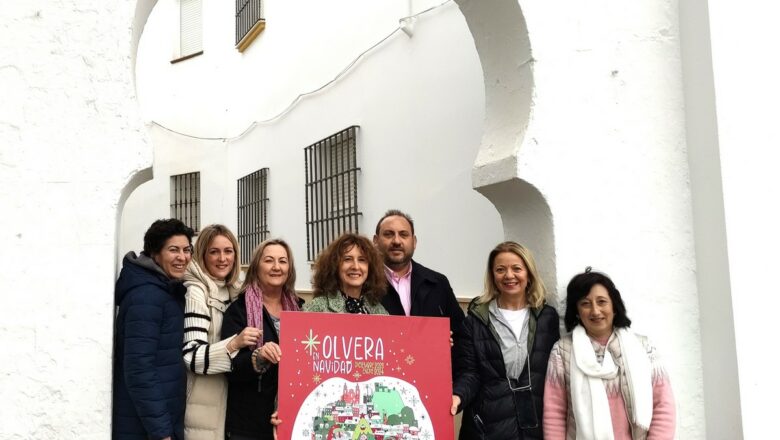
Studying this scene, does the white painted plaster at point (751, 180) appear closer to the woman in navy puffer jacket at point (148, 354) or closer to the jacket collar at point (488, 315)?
the jacket collar at point (488, 315)

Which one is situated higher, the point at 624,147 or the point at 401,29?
the point at 401,29

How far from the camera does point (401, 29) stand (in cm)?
735

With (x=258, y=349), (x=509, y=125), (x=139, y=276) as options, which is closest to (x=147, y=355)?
(x=139, y=276)

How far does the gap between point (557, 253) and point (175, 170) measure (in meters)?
11.3

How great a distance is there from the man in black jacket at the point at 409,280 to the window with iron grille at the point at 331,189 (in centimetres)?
436

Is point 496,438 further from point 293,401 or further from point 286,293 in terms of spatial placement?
point 286,293

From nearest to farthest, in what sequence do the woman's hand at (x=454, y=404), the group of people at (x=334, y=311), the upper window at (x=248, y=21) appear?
the group of people at (x=334, y=311)
the woman's hand at (x=454, y=404)
the upper window at (x=248, y=21)

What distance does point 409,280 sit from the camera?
3.94 metres

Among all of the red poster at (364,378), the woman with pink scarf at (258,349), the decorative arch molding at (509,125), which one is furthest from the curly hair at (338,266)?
the decorative arch molding at (509,125)

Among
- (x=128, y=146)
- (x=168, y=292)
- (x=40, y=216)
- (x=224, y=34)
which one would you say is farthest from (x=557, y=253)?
(x=224, y=34)

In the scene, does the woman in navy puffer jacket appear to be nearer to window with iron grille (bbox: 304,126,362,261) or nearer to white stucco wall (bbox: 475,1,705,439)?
white stucco wall (bbox: 475,1,705,439)

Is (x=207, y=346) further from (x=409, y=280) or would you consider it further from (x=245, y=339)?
(x=409, y=280)

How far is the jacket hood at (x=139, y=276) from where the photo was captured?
308 cm

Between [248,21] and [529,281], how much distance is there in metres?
10.3
